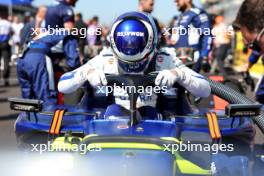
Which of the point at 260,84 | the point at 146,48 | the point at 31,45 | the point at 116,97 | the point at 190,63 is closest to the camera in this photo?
the point at 146,48

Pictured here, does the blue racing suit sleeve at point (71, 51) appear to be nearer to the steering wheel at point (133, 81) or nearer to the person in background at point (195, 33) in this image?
the person in background at point (195, 33)

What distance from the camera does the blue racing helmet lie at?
344 cm

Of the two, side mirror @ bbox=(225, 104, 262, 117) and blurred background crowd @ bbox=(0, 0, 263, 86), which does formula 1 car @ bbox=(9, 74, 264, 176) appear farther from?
blurred background crowd @ bbox=(0, 0, 263, 86)

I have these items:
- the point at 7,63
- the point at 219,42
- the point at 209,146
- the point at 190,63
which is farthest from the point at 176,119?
the point at 219,42

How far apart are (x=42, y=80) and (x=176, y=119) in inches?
128

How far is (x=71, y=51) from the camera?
6555 mm

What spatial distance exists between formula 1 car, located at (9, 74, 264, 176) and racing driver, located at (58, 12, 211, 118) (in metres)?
0.10

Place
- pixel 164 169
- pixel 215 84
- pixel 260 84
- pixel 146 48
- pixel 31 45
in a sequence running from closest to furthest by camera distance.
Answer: pixel 164 169 → pixel 146 48 → pixel 215 84 → pixel 260 84 → pixel 31 45

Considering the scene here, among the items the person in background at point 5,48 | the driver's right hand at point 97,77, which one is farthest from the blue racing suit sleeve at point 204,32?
the person in background at point 5,48

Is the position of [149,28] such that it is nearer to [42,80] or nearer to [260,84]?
[260,84]

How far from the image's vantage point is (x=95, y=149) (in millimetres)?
2768
